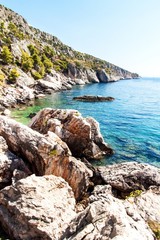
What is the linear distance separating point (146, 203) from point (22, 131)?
12.3m

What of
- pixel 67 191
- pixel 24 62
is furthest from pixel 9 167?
pixel 24 62

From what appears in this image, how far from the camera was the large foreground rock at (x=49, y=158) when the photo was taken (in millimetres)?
17031

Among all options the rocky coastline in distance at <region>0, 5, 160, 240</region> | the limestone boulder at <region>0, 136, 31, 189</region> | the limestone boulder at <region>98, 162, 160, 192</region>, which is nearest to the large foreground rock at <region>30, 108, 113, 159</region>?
the rocky coastline in distance at <region>0, 5, 160, 240</region>

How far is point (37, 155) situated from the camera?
1730 cm

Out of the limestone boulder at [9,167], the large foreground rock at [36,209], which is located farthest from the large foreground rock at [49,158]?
the large foreground rock at [36,209]

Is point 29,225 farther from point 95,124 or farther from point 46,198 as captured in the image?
point 95,124

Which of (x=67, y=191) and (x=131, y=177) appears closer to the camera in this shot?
(x=67, y=191)

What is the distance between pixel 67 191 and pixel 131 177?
899cm

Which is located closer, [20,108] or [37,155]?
[37,155]

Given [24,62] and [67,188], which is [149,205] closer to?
[67,188]

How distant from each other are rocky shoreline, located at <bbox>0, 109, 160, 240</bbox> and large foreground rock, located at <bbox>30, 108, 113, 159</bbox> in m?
0.13

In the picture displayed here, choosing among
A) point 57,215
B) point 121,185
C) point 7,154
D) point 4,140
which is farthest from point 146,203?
point 4,140

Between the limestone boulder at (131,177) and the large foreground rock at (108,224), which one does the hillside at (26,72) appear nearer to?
the limestone boulder at (131,177)

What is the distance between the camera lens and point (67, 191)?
13.8 m
